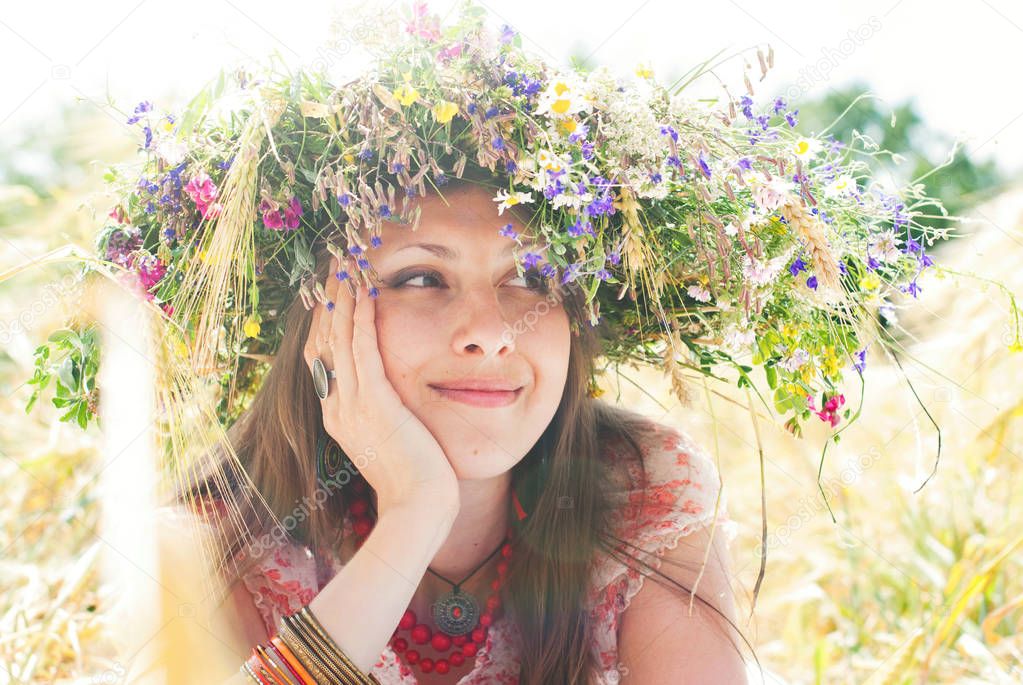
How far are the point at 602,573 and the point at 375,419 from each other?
2.14 feet

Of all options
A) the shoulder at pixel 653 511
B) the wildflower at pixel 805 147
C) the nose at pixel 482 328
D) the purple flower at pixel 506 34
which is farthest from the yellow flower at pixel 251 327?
the wildflower at pixel 805 147

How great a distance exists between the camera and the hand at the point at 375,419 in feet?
6.03

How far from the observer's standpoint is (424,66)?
62.2 inches

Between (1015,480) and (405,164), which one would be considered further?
(1015,480)

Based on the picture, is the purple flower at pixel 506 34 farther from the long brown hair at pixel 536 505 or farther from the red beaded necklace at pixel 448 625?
the red beaded necklace at pixel 448 625

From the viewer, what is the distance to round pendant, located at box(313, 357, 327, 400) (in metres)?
1.90

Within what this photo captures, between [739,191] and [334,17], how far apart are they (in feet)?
2.57

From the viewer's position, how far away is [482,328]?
1.80 meters

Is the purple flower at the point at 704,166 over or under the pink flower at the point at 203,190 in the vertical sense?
under

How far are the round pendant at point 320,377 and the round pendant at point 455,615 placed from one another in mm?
584

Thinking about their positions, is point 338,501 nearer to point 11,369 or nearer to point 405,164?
point 405,164

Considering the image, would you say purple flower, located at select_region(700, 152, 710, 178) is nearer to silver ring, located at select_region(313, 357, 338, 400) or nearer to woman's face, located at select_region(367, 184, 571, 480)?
woman's face, located at select_region(367, 184, 571, 480)

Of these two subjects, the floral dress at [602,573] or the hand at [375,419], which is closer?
the hand at [375,419]

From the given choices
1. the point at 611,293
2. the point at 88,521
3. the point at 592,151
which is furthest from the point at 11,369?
the point at 592,151
